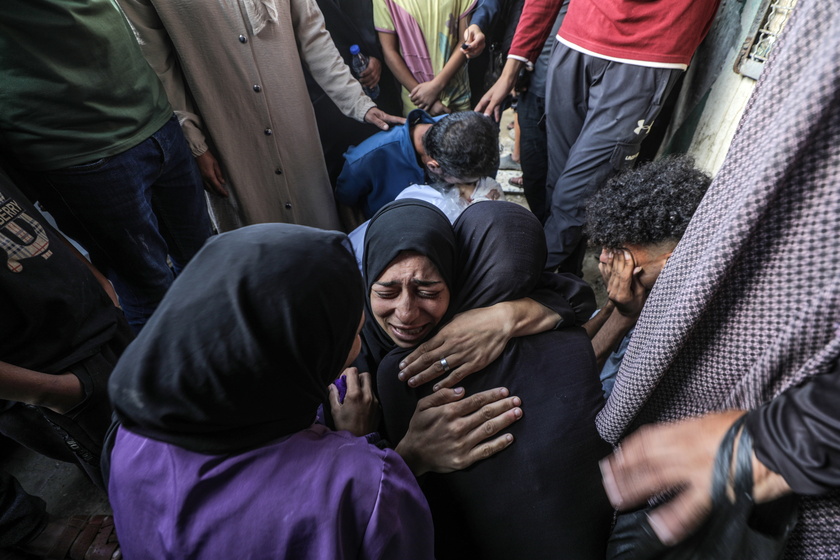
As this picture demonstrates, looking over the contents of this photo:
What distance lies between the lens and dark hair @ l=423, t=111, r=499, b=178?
8.16 ft

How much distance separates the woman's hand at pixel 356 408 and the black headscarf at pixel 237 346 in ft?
1.56

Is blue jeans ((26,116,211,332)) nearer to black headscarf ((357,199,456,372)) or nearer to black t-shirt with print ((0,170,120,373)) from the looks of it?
black t-shirt with print ((0,170,120,373))

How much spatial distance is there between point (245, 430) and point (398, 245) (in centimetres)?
84

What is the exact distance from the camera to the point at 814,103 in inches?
21.8

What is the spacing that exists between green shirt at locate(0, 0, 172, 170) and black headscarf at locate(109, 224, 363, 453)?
44.7 inches

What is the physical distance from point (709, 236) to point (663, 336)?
22cm

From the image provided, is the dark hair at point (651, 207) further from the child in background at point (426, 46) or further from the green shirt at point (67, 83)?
the green shirt at point (67, 83)

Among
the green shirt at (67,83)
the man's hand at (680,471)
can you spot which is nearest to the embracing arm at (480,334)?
the man's hand at (680,471)

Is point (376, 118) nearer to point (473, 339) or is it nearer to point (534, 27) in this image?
point (534, 27)

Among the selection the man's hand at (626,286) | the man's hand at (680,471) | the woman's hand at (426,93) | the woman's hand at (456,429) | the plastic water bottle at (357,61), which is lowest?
the woman's hand at (456,429)

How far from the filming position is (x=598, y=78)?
2.15 metres

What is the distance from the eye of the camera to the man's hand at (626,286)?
165cm

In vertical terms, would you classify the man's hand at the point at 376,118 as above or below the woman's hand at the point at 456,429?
above

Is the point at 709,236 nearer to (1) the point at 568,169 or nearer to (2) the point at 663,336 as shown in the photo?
(2) the point at 663,336
